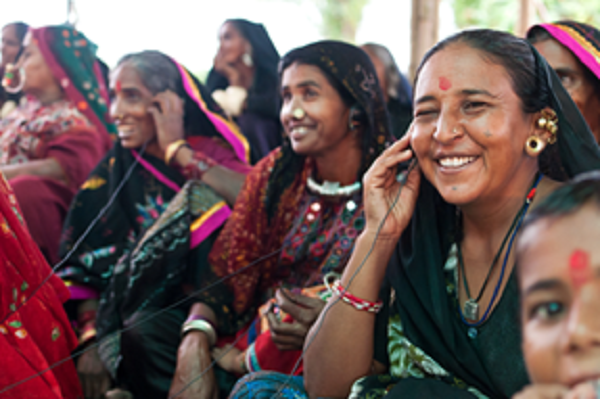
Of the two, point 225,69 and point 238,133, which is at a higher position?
point 225,69

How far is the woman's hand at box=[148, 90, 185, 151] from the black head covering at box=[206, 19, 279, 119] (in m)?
0.81

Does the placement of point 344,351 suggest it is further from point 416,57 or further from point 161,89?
point 416,57

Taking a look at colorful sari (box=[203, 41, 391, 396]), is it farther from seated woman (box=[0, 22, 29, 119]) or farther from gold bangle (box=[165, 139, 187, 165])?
seated woman (box=[0, 22, 29, 119])

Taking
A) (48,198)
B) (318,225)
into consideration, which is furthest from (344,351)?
(48,198)

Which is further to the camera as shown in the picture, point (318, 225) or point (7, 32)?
point (7, 32)

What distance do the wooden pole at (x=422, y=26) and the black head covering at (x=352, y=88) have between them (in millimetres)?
2130

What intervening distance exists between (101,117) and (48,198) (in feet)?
2.67

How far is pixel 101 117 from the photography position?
4078 millimetres

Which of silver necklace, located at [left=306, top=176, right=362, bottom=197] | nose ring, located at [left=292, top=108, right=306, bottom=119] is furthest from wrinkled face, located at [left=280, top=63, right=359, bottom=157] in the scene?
silver necklace, located at [left=306, top=176, right=362, bottom=197]

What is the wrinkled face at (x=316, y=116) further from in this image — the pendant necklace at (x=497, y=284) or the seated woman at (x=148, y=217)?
the pendant necklace at (x=497, y=284)

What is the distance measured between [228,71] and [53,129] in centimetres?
136

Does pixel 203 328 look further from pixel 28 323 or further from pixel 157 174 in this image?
pixel 157 174

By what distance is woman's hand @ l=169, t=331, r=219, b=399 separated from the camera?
240cm

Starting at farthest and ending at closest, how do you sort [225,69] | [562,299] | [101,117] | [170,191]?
[225,69], [101,117], [170,191], [562,299]
